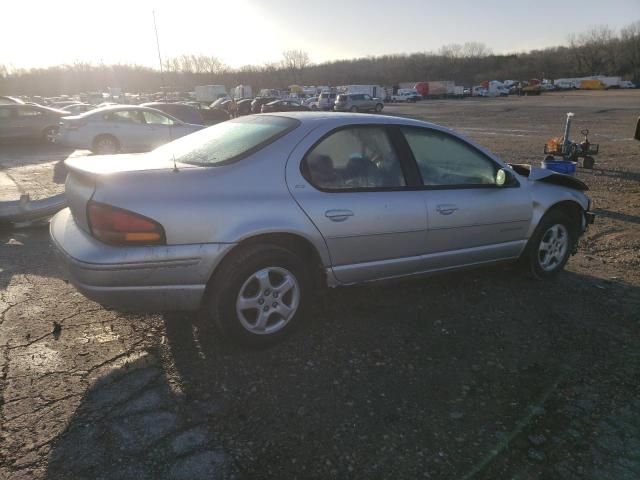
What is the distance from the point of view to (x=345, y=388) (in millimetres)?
2852

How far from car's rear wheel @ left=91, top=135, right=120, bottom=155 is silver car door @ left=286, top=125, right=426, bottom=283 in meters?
11.0

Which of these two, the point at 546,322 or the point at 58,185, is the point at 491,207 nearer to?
the point at 546,322

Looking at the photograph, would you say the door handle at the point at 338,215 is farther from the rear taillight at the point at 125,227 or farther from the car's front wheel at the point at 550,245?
the car's front wheel at the point at 550,245

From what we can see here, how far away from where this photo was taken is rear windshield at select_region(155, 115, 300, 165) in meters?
3.23

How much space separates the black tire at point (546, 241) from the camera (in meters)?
4.35

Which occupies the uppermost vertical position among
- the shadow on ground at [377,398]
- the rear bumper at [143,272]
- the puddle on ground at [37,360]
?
the rear bumper at [143,272]

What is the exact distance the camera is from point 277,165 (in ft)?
10.2

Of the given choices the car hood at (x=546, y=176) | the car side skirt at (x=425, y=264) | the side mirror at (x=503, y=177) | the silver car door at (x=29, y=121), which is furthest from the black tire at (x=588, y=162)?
the silver car door at (x=29, y=121)

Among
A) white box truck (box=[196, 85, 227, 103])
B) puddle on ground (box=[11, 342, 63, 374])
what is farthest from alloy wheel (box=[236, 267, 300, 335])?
white box truck (box=[196, 85, 227, 103])

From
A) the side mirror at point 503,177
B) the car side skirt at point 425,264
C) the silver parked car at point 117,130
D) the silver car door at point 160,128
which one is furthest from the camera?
the silver car door at point 160,128

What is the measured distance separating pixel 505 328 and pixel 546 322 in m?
0.40

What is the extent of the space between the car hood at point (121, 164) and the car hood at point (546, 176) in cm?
307

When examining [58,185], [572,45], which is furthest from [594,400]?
[572,45]

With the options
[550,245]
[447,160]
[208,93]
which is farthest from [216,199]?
[208,93]
